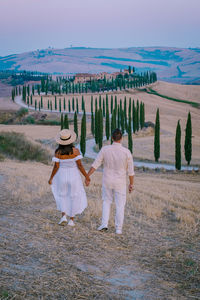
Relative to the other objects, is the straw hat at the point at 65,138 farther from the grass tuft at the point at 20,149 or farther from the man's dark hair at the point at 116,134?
the grass tuft at the point at 20,149

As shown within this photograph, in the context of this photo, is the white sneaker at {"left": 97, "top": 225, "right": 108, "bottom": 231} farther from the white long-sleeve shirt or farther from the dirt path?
the white long-sleeve shirt

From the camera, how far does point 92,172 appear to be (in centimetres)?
791

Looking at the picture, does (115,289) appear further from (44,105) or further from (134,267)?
(44,105)

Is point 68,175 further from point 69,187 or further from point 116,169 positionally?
point 116,169

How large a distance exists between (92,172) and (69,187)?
0.63 m

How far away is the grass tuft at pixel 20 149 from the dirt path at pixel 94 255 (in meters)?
23.3

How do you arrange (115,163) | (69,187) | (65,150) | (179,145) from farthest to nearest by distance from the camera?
(179,145), (69,187), (65,150), (115,163)

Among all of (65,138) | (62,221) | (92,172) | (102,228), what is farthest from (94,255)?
(65,138)

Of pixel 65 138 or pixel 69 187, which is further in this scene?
pixel 69 187

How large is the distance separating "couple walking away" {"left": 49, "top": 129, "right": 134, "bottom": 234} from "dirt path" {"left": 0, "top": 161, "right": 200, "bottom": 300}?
0.51 meters

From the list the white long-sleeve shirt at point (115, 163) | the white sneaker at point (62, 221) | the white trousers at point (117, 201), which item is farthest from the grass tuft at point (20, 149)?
the white long-sleeve shirt at point (115, 163)

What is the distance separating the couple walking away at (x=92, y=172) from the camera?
7590 millimetres

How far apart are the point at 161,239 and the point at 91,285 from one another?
301 centimetres

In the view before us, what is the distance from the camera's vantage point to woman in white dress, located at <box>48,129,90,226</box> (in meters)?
7.87
